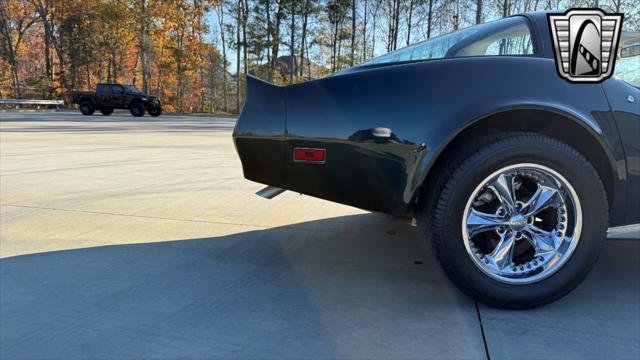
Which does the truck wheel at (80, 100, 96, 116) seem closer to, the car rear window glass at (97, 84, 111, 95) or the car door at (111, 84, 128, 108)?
the car rear window glass at (97, 84, 111, 95)

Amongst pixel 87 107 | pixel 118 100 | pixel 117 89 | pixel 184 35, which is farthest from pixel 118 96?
pixel 184 35

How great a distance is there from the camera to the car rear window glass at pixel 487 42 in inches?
86.1

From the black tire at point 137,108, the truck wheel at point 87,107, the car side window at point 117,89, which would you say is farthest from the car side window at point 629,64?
the truck wheel at point 87,107

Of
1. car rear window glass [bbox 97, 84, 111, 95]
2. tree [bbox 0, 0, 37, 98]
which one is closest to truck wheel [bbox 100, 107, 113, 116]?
car rear window glass [bbox 97, 84, 111, 95]

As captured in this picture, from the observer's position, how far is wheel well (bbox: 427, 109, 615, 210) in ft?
6.70

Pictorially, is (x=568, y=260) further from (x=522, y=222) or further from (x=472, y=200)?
(x=472, y=200)

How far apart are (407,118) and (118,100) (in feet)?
73.2

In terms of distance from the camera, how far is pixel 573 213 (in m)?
2.03

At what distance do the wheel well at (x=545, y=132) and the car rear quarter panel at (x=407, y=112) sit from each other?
2.6 inches

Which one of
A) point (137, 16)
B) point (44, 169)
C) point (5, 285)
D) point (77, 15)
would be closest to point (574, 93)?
point (5, 285)

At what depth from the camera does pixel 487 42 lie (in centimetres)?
225

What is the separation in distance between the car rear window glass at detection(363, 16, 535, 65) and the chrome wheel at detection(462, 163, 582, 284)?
615mm

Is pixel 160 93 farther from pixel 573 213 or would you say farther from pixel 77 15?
pixel 573 213

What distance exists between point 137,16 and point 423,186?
36302 millimetres
